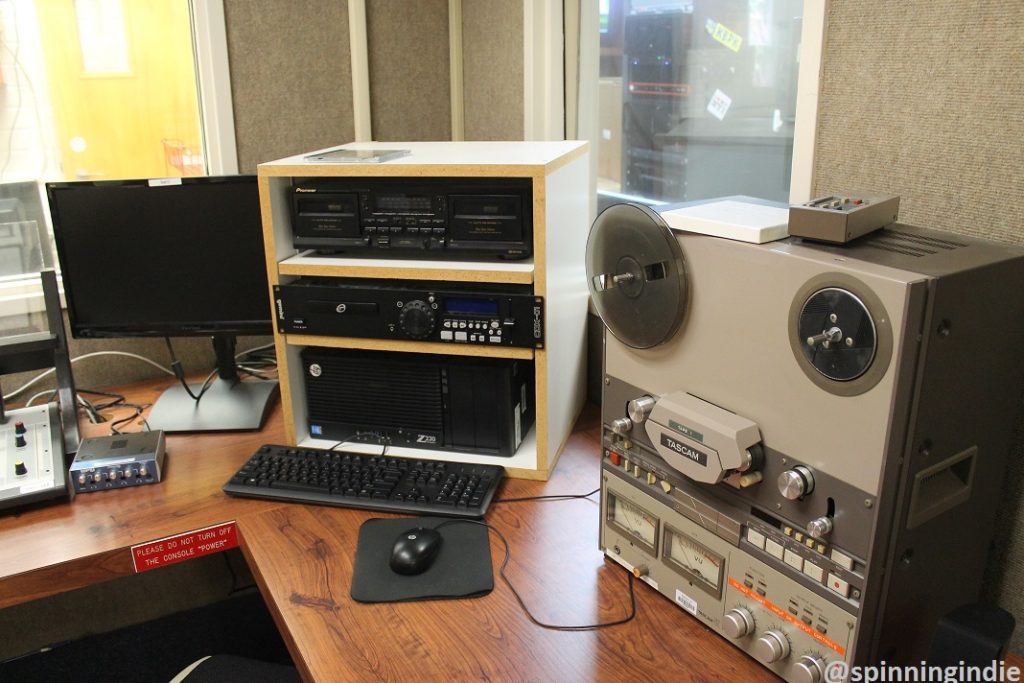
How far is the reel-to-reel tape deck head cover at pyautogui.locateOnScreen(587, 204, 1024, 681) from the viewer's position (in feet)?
2.30

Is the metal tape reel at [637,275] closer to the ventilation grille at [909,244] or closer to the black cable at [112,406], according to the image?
the ventilation grille at [909,244]

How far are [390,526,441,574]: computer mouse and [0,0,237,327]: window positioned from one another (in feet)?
3.38

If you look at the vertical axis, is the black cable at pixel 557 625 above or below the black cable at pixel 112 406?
below

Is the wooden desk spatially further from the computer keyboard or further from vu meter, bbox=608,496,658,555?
vu meter, bbox=608,496,658,555

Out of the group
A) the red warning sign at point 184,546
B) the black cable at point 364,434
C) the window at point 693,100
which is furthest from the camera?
the window at point 693,100

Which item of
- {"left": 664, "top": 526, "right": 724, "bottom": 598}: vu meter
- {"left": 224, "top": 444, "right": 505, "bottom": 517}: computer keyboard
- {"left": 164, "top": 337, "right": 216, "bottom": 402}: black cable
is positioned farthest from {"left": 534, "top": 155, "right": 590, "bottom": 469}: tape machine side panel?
{"left": 164, "top": 337, "right": 216, "bottom": 402}: black cable

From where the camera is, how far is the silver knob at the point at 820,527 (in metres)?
0.75

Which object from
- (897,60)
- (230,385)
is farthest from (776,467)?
(230,385)

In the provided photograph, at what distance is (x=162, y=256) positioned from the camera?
148 cm

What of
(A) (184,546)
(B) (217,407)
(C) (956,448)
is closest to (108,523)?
(A) (184,546)

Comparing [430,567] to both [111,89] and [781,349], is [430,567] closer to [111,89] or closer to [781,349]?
[781,349]

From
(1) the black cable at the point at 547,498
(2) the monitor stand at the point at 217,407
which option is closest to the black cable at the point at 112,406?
(2) the monitor stand at the point at 217,407

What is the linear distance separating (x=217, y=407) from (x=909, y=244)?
4.08ft

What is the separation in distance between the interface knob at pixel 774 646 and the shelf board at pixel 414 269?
59 centimetres
